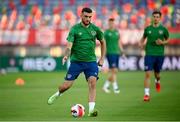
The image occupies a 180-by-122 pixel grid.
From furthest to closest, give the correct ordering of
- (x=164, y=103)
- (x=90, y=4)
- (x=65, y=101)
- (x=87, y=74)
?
(x=90, y=4) → (x=65, y=101) → (x=164, y=103) → (x=87, y=74)

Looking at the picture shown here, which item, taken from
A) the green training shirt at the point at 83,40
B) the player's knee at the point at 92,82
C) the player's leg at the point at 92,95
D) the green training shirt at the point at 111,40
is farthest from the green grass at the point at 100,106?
the green training shirt at the point at 111,40

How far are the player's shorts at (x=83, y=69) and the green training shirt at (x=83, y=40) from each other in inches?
4.6

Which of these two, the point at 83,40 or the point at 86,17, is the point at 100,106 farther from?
the point at 86,17

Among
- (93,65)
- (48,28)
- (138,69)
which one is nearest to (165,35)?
(93,65)

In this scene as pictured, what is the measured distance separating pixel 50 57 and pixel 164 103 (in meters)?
24.6

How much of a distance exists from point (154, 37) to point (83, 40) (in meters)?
5.95

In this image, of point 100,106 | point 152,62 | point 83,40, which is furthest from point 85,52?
point 152,62

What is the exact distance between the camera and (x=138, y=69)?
42.7 m

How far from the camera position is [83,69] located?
1543 centimetres

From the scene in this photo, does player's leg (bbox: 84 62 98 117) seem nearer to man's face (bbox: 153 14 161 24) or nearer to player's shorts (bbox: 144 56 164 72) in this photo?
man's face (bbox: 153 14 161 24)

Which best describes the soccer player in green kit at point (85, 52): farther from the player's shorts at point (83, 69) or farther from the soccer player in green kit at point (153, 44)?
the soccer player in green kit at point (153, 44)

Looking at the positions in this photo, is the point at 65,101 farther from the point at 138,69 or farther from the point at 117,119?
the point at 138,69

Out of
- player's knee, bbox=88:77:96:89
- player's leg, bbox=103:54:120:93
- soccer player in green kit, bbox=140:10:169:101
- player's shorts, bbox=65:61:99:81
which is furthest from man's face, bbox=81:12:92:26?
player's leg, bbox=103:54:120:93

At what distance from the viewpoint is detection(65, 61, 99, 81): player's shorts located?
50.3 ft
